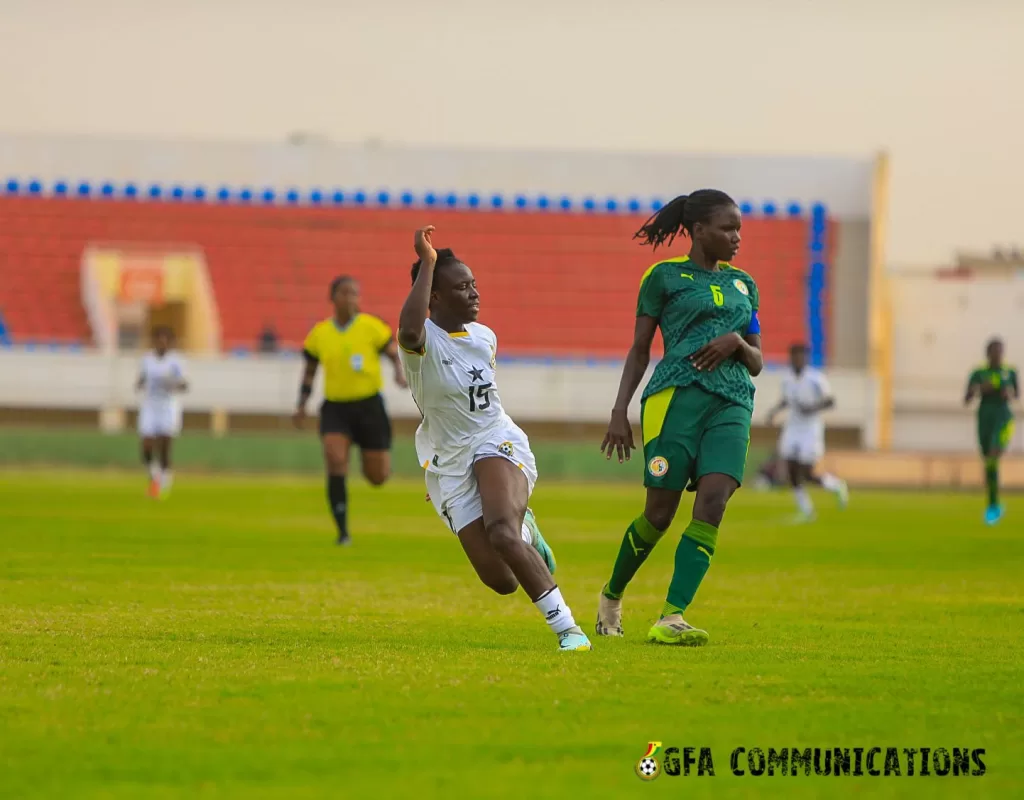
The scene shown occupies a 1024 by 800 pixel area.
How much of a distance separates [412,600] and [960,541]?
992 cm

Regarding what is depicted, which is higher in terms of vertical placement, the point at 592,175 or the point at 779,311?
the point at 592,175

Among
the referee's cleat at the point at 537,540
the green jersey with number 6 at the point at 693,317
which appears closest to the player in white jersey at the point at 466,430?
the referee's cleat at the point at 537,540

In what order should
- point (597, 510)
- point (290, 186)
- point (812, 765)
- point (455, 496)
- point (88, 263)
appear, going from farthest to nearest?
point (290, 186) < point (88, 263) < point (597, 510) < point (455, 496) < point (812, 765)

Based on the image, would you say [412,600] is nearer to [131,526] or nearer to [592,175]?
[131,526]

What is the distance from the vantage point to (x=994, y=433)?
78.4 feet

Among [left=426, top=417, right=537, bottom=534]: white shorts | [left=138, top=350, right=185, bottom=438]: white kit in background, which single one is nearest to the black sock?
[left=426, top=417, right=537, bottom=534]: white shorts

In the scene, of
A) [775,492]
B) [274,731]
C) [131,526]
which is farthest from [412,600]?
[775,492]

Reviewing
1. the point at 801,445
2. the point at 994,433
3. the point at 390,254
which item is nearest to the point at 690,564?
the point at 994,433

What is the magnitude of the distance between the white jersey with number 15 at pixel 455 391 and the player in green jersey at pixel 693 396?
62 cm

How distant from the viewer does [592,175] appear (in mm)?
49656

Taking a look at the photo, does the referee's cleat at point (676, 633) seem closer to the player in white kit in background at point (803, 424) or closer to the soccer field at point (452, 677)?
the soccer field at point (452, 677)

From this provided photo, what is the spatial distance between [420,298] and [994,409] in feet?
56.7

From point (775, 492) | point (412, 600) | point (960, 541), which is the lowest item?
Result: point (775, 492)

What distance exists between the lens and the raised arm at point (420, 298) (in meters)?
8.05
